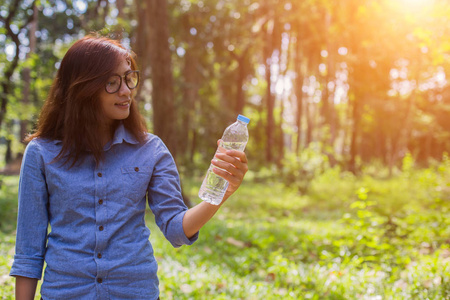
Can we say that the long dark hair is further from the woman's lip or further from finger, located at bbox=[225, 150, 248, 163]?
finger, located at bbox=[225, 150, 248, 163]

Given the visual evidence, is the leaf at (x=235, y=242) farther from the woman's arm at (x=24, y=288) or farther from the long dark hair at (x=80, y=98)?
the woman's arm at (x=24, y=288)

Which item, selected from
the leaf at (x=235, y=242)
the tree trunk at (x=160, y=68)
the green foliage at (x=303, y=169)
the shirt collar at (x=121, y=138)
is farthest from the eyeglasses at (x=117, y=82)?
the green foliage at (x=303, y=169)

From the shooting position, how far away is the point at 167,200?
7.05 ft

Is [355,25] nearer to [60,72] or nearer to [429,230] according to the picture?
[429,230]

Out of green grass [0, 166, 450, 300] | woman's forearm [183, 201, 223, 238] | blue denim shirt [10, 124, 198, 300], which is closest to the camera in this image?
blue denim shirt [10, 124, 198, 300]

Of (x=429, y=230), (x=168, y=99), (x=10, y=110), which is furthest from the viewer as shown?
(x=10, y=110)

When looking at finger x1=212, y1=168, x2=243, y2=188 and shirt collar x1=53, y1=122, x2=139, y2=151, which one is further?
shirt collar x1=53, y1=122, x2=139, y2=151

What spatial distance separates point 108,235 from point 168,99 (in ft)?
25.1

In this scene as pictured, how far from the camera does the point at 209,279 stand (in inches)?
195

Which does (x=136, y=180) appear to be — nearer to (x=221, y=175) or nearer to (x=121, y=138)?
(x=121, y=138)

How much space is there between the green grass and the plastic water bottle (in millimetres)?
2384

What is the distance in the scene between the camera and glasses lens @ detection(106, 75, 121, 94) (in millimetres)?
2131

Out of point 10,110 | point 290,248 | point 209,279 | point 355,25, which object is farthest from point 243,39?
point 209,279


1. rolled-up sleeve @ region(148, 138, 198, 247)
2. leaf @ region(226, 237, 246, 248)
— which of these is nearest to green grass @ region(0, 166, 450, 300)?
leaf @ region(226, 237, 246, 248)
